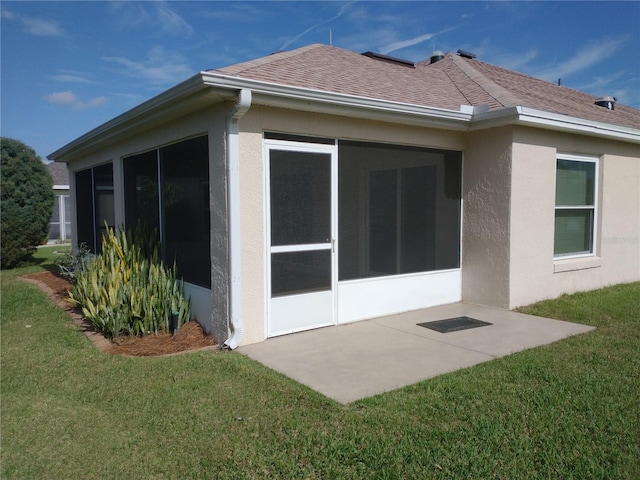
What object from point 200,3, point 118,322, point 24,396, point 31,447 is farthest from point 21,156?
point 31,447

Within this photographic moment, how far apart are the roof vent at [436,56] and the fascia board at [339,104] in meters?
4.46

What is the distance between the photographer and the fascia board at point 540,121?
7.13 meters

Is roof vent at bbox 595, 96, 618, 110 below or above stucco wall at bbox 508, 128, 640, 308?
above

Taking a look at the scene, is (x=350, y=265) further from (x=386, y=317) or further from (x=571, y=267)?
(x=571, y=267)

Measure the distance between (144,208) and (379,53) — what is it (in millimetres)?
5886

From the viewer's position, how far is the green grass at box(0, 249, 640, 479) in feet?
10.3

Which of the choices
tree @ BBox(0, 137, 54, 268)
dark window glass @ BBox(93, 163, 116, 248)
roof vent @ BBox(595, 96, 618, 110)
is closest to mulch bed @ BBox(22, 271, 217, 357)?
dark window glass @ BBox(93, 163, 116, 248)

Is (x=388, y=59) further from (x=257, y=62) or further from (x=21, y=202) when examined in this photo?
(x=21, y=202)

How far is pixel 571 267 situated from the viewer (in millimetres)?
8727

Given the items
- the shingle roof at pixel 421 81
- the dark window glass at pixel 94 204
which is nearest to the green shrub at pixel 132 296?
the shingle roof at pixel 421 81

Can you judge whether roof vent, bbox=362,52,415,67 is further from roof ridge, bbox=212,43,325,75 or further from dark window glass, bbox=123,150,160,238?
dark window glass, bbox=123,150,160,238

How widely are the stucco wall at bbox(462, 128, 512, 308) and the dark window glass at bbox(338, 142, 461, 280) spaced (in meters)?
0.21

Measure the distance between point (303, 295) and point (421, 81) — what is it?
5.06 metres

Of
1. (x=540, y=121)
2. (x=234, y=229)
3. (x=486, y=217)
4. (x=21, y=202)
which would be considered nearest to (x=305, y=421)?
(x=234, y=229)
